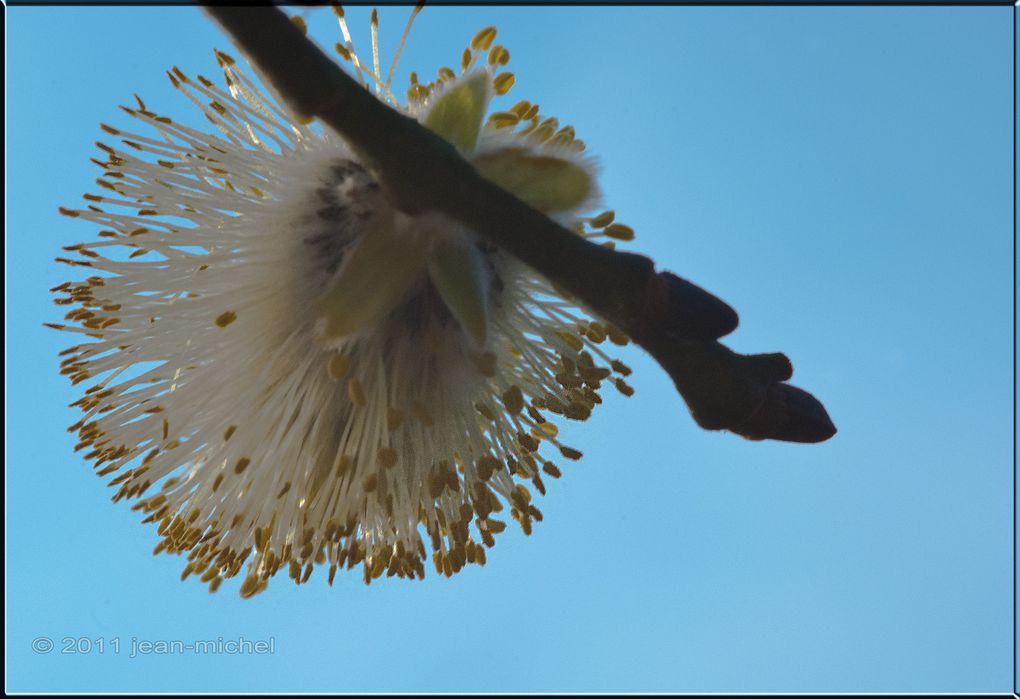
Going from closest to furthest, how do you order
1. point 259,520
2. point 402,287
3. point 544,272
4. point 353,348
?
1. point 544,272
2. point 402,287
3. point 353,348
4. point 259,520

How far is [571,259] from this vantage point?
1.12 meters

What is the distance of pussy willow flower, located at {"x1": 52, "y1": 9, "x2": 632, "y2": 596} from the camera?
1.78 meters

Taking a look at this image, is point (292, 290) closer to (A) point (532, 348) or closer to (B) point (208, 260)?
(B) point (208, 260)

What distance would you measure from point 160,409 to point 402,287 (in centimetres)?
62

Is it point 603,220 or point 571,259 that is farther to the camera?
point 603,220

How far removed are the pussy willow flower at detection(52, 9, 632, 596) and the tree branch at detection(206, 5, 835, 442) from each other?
577 millimetres

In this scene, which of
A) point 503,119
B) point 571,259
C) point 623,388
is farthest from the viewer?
point 623,388

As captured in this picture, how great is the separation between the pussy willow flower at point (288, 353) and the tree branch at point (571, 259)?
22.7 inches

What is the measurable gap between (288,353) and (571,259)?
90cm

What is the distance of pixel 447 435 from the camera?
1.89 meters

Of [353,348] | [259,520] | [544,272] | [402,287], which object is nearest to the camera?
[544,272]

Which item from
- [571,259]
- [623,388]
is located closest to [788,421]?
[571,259]

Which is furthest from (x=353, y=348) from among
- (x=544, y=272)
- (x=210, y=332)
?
(x=544, y=272)

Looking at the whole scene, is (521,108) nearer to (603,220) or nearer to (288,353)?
(603,220)
